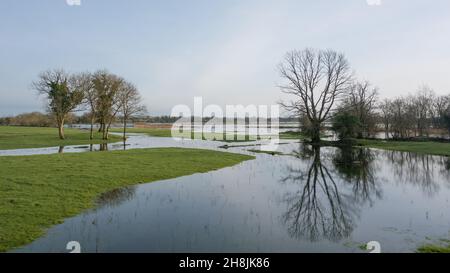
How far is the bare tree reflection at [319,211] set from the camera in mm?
8609

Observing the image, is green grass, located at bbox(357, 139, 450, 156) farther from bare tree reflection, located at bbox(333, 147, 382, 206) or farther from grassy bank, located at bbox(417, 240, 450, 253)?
grassy bank, located at bbox(417, 240, 450, 253)

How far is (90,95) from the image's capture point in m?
48.9

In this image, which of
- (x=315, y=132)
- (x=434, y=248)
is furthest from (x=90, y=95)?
(x=434, y=248)

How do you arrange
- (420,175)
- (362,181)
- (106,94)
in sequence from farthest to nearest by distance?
1. (106,94)
2. (420,175)
3. (362,181)

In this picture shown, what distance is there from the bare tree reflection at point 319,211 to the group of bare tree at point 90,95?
4206 centimetres

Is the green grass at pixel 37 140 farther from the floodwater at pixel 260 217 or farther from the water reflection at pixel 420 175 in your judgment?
the water reflection at pixel 420 175

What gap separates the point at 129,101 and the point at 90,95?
680 centimetres

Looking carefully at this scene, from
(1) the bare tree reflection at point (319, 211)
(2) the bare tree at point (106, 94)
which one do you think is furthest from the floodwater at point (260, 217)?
(2) the bare tree at point (106, 94)

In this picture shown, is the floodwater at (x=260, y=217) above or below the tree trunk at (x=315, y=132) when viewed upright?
below

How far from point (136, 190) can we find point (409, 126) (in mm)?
60449

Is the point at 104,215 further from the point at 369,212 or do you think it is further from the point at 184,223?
the point at 369,212

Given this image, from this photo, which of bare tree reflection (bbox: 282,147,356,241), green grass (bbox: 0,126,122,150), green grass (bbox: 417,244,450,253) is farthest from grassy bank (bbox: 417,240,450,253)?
green grass (bbox: 0,126,122,150)

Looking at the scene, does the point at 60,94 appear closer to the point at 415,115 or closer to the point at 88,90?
the point at 88,90
